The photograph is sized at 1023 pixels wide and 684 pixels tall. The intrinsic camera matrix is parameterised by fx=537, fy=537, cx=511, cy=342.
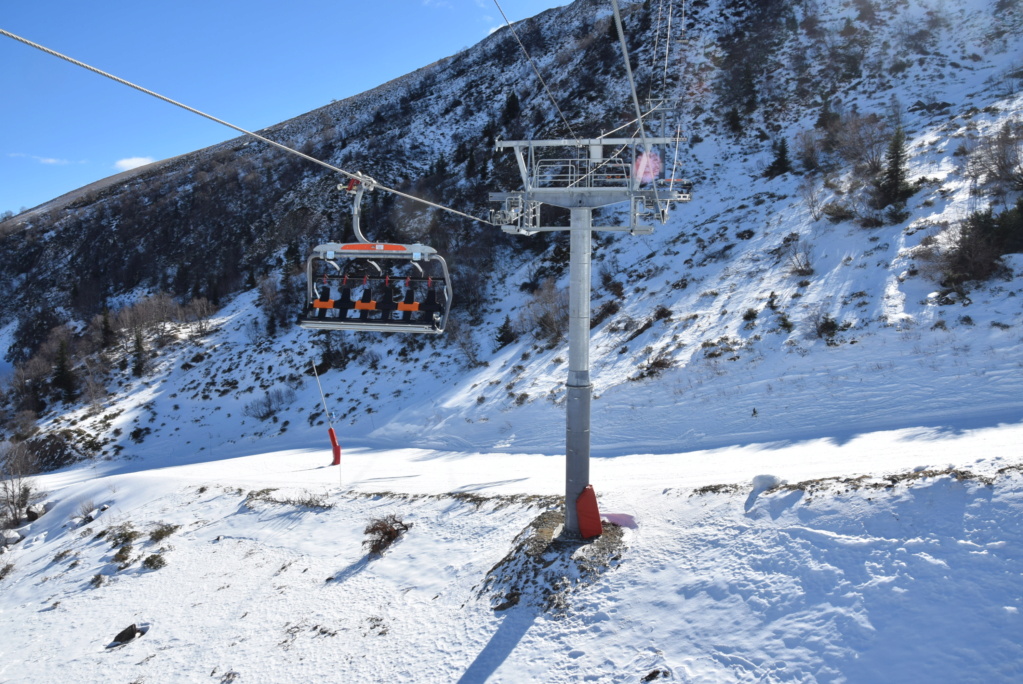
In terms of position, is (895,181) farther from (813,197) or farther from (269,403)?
(269,403)

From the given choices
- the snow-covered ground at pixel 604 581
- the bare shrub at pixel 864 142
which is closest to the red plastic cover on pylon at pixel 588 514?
the snow-covered ground at pixel 604 581

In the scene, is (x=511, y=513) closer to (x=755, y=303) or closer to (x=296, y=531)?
(x=296, y=531)

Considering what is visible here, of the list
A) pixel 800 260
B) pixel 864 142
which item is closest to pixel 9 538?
pixel 800 260

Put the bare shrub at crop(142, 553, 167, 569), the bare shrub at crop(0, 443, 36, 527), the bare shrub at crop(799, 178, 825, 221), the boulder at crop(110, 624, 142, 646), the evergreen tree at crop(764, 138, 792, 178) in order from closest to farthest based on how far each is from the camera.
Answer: the boulder at crop(110, 624, 142, 646), the bare shrub at crop(142, 553, 167, 569), the bare shrub at crop(0, 443, 36, 527), the bare shrub at crop(799, 178, 825, 221), the evergreen tree at crop(764, 138, 792, 178)

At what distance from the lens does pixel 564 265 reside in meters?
36.1

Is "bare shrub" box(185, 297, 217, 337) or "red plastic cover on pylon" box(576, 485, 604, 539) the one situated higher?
"bare shrub" box(185, 297, 217, 337)

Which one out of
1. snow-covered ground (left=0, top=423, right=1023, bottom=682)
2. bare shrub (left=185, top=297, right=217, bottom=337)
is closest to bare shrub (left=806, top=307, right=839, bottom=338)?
snow-covered ground (left=0, top=423, right=1023, bottom=682)

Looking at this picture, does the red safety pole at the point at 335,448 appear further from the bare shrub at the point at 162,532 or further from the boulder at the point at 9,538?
the boulder at the point at 9,538

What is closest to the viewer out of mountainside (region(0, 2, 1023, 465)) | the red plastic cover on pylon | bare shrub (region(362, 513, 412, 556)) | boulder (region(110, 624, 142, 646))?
the red plastic cover on pylon

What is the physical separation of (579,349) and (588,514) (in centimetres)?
305

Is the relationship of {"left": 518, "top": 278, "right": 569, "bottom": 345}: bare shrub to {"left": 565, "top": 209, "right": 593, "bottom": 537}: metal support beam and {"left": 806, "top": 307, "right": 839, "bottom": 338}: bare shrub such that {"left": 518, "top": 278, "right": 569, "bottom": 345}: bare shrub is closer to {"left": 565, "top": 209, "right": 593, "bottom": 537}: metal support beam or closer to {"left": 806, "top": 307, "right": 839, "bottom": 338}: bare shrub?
{"left": 806, "top": 307, "right": 839, "bottom": 338}: bare shrub

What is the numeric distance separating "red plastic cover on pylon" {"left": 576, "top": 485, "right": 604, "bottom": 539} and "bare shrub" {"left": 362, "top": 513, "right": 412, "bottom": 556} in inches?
210

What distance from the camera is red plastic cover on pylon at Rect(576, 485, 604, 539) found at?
9.70 m

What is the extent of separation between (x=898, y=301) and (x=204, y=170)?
278 feet
